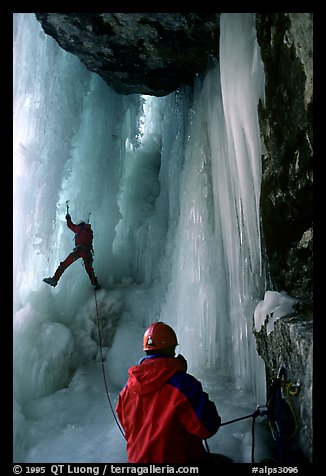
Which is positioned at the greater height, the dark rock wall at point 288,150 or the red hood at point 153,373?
the dark rock wall at point 288,150

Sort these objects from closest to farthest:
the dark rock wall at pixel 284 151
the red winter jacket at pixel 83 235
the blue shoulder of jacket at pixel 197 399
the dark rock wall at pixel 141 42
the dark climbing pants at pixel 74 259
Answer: the blue shoulder of jacket at pixel 197 399 < the dark rock wall at pixel 284 151 < the dark rock wall at pixel 141 42 < the dark climbing pants at pixel 74 259 < the red winter jacket at pixel 83 235

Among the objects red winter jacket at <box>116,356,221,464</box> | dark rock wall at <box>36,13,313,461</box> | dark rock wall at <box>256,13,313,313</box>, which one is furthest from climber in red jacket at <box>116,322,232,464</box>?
dark rock wall at <box>256,13,313,313</box>

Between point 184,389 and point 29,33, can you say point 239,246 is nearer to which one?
point 184,389

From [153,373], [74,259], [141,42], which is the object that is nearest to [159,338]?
[153,373]

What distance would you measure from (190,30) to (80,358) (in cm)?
533

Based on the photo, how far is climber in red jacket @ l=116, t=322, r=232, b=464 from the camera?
218cm

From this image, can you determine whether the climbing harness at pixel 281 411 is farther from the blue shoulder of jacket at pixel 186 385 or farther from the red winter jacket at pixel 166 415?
the blue shoulder of jacket at pixel 186 385

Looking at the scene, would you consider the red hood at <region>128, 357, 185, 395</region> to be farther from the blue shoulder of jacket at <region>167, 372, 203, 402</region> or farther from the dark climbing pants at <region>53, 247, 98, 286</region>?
the dark climbing pants at <region>53, 247, 98, 286</region>

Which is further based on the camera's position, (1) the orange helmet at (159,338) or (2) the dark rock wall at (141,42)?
(2) the dark rock wall at (141,42)

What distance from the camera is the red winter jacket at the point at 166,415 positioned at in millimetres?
2176

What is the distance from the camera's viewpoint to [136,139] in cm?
881

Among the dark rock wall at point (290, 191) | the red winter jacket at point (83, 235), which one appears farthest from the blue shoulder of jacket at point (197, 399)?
the red winter jacket at point (83, 235)
